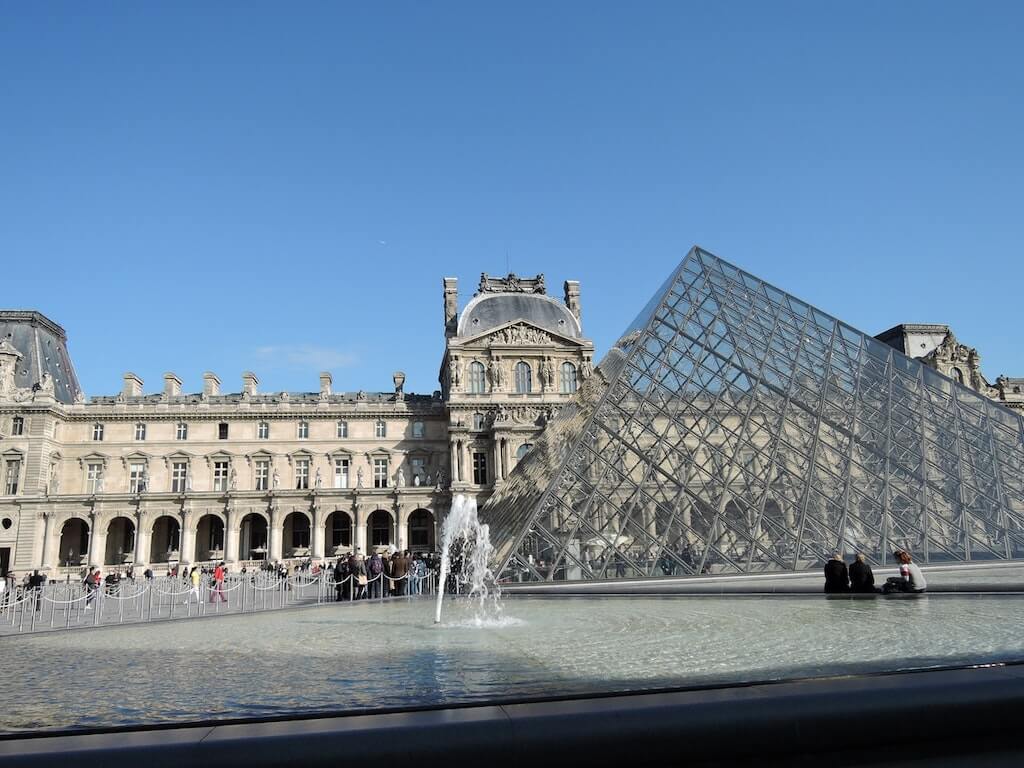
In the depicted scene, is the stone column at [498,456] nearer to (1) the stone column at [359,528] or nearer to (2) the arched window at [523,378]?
(2) the arched window at [523,378]

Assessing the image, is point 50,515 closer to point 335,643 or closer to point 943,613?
point 335,643

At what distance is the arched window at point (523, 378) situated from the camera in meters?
41.3

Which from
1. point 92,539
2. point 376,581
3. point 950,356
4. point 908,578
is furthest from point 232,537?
point 950,356

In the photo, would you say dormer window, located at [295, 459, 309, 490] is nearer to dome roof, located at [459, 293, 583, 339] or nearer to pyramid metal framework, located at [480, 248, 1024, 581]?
dome roof, located at [459, 293, 583, 339]

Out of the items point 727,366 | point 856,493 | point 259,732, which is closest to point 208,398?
point 727,366

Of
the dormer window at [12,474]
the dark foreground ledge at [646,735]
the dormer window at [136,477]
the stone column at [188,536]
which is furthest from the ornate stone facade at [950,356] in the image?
the dormer window at [12,474]

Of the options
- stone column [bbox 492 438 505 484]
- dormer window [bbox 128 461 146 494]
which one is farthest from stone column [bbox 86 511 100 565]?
stone column [bbox 492 438 505 484]

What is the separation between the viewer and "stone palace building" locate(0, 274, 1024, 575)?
3822 centimetres

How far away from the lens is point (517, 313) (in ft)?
142

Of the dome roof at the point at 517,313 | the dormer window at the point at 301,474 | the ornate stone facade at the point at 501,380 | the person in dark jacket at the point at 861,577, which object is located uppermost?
the dome roof at the point at 517,313

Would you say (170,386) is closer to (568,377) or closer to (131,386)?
(131,386)

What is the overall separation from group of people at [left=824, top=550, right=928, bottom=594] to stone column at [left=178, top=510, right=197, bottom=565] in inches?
1402

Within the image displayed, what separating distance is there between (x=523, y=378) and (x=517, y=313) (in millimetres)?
4150

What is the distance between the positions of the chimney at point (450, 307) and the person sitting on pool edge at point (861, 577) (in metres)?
36.7
